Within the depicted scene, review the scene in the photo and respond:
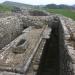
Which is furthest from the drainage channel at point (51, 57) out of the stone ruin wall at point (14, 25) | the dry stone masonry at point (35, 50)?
the stone ruin wall at point (14, 25)

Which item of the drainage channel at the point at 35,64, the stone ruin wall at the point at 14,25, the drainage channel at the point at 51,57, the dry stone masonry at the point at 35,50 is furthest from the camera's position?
the stone ruin wall at the point at 14,25

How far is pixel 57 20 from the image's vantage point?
20109 millimetres

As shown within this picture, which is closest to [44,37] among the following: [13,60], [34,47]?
[34,47]

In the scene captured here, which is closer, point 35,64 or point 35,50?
point 35,64

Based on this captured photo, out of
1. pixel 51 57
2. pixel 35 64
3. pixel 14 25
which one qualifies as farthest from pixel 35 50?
pixel 14 25

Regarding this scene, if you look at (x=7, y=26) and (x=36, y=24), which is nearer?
(x=7, y=26)

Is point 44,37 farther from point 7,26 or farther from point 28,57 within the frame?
point 28,57

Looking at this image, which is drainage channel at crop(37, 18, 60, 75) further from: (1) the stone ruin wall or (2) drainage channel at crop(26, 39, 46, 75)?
(1) the stone ruin wall

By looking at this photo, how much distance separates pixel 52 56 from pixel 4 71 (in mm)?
8473

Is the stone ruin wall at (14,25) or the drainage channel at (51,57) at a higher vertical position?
the stone ruin wall at (14,25)

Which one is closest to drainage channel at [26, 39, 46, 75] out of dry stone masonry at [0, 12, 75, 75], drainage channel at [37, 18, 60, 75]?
dry stone masonry at [0, 12, 75, 75]

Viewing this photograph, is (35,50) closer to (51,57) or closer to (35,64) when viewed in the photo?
(35,64)

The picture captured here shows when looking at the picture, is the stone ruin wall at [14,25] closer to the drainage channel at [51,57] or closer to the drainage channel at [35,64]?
the drainage channel at [51,57]

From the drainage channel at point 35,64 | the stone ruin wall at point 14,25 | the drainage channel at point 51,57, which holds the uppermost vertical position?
the drainage channel at point 35,64
